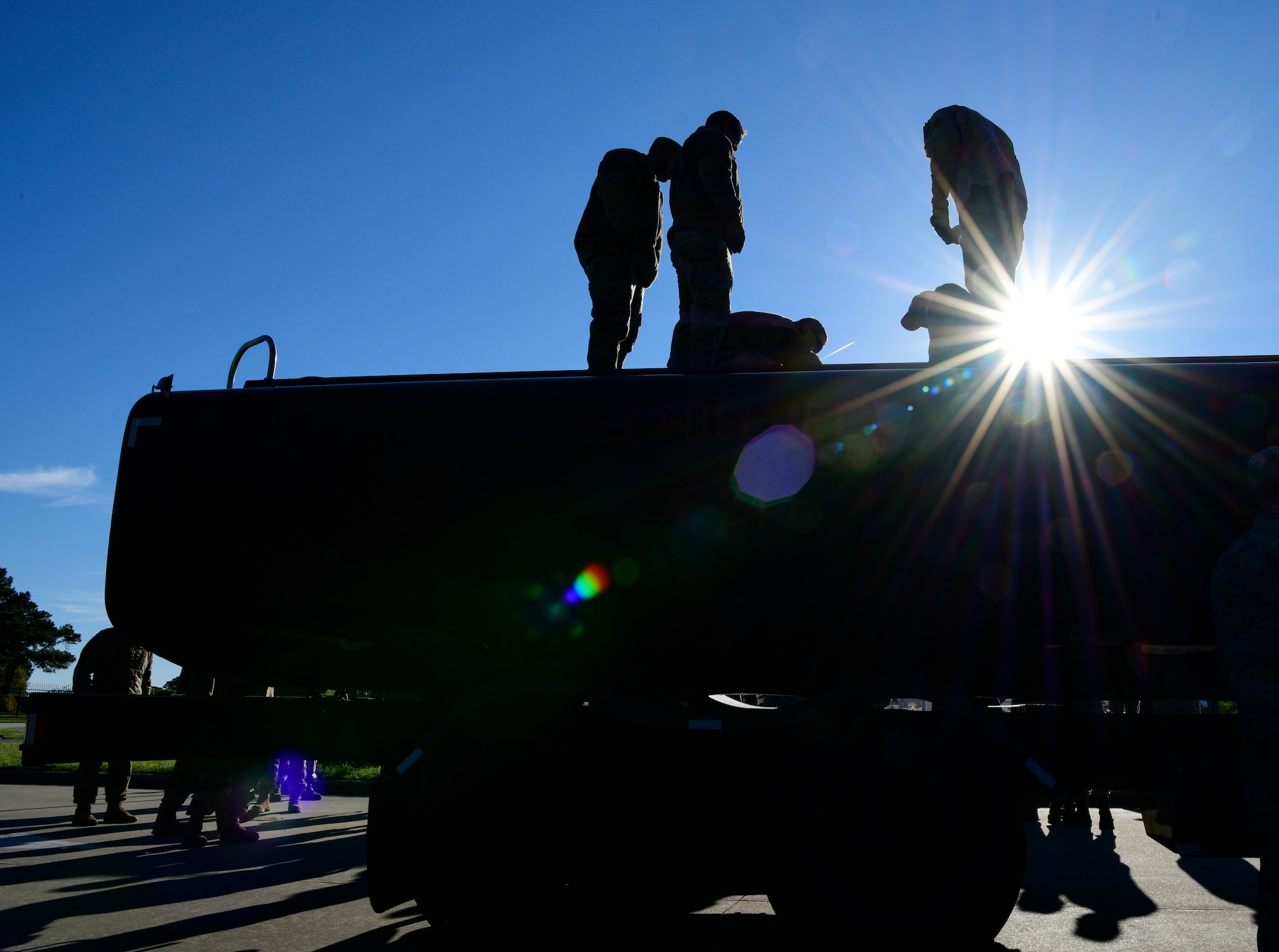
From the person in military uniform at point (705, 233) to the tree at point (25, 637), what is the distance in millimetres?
79185

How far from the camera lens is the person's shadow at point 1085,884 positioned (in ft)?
15.6

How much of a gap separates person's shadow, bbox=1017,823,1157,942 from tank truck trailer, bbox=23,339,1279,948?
953 mm

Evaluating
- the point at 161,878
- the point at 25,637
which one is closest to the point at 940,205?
the point at 161,878

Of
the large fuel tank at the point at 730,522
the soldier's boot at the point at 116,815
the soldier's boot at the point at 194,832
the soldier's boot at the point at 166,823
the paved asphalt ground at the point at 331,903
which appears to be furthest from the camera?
the soldier's boot at the point at 116,815

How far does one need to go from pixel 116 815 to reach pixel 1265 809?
928 cm

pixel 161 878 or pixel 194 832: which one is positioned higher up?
pixel 194 832

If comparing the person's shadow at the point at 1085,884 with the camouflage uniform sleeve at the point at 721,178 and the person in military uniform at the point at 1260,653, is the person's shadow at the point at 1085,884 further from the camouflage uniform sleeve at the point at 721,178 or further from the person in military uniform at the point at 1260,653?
the camouflage uniform sleeve at the point at 721,178

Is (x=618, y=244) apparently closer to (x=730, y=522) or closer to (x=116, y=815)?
(x=730, y=522)

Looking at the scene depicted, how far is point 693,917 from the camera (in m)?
4.86

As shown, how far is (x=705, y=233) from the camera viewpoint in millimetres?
5793

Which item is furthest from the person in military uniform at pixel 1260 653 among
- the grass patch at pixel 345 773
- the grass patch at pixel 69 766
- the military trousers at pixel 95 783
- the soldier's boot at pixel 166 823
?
the grass patch at pixel 69 766

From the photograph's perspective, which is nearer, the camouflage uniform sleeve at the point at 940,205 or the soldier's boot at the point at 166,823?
the camouflage uniform sleeve at the point at 940,205

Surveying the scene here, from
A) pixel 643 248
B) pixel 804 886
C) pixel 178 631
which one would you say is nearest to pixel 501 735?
pixel 804 886

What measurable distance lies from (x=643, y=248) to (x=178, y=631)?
3657 mm
